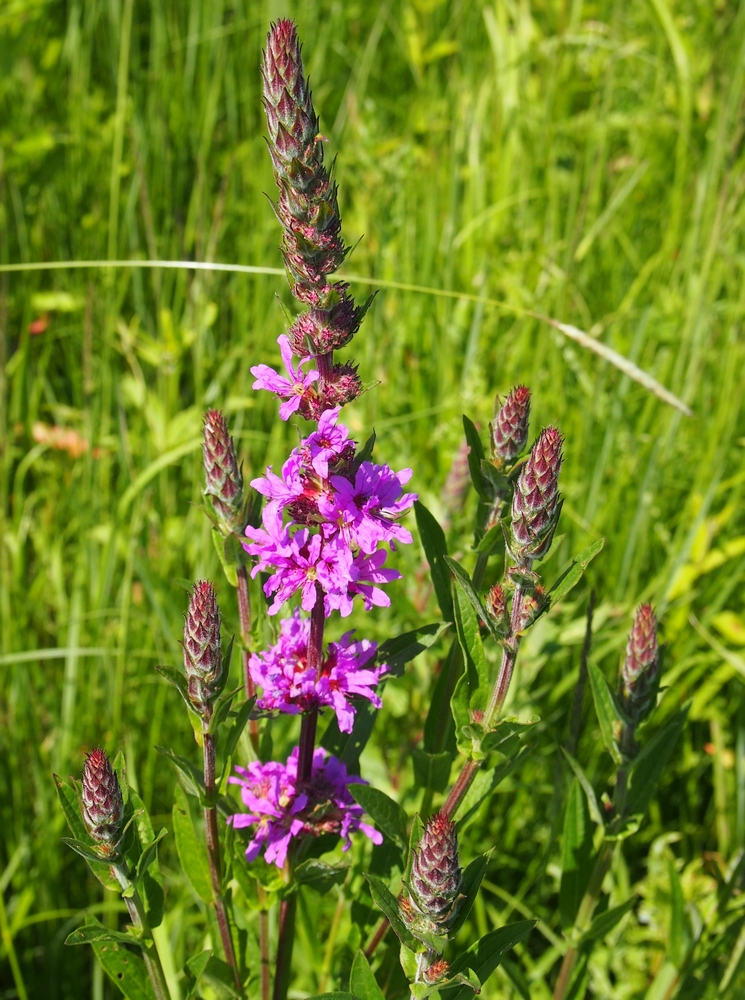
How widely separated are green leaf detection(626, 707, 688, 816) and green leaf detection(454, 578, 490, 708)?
45 cm

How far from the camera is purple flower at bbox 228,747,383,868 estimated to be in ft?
5.26

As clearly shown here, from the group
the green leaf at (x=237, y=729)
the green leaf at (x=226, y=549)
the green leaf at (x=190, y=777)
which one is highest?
the green leaf at (x=226, y=549)

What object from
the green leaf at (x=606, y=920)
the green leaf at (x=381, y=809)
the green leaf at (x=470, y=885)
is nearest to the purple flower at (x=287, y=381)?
the green leaf at (x=381, y=809)

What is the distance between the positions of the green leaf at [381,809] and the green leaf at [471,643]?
0.73 feet

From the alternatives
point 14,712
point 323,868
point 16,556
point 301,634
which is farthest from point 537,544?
point 16,556

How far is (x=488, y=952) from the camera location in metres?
1.48

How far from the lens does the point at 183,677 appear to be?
142 centimetres

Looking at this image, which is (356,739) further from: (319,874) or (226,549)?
(226,549)

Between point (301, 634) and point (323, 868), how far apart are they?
41cm

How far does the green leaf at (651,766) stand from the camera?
70.4 inches

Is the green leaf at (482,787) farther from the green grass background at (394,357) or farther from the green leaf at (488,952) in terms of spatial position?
the green grass background at (394,357)

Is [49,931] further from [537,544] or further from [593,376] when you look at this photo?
[593,376]

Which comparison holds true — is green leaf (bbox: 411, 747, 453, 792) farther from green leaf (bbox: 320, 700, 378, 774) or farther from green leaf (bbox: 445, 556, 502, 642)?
green leaf (bbox: 445, 556, 502, 642)

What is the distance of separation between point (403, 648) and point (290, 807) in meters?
0.34
